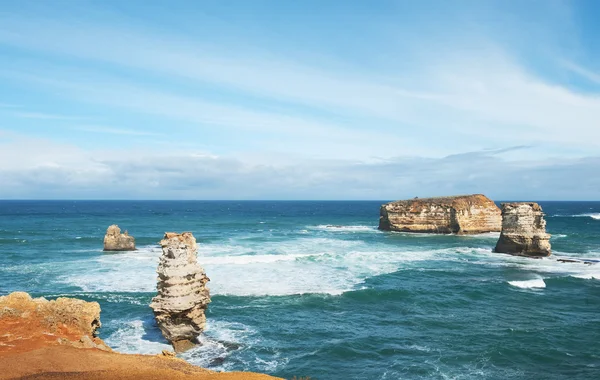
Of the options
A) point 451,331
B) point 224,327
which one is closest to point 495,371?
point 451,331

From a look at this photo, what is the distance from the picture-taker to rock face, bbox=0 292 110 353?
1340 cm

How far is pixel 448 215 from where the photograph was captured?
242 feet

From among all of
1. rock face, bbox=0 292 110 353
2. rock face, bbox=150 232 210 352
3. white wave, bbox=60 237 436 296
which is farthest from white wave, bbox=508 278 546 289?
rock face, bbox=0 292 110 353

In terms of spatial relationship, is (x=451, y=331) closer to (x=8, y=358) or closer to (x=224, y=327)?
(x=224, y=327)

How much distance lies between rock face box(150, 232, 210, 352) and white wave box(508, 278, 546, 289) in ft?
83.7

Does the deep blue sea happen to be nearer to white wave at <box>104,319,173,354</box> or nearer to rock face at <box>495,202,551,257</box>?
white wave at <box>104,319,173,354</box>

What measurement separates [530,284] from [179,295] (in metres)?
28.0

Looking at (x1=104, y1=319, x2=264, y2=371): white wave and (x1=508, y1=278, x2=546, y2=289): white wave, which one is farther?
(x1=508, y1=278, x2=546, y2=289): white wave

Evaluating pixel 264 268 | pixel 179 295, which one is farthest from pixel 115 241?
pixel 179 295

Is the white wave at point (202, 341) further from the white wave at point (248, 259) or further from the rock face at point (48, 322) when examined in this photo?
the white wave at point (248, 259)

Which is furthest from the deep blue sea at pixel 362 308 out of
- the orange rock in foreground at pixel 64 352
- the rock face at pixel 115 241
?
the orange rock in foreground at pixel 64 352

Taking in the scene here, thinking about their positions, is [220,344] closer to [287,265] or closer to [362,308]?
[362,308]

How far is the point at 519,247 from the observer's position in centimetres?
4850

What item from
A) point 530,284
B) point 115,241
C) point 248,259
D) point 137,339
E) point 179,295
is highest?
point 179,295
